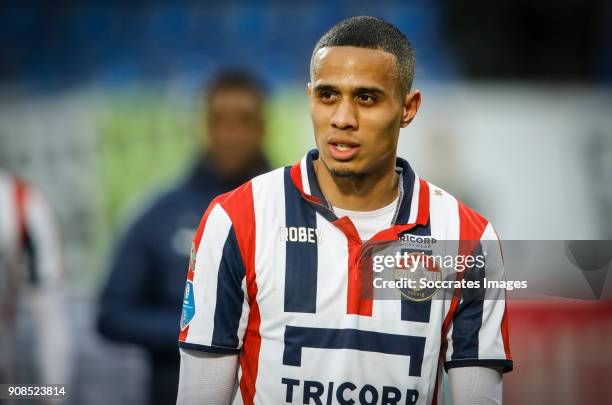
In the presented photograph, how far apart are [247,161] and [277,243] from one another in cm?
198

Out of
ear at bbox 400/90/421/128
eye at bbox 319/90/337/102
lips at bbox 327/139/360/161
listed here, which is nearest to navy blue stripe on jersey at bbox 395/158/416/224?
ear at bbox 400/90/421/128

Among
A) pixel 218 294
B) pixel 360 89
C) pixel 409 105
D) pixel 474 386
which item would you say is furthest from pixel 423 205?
pixel 218 294

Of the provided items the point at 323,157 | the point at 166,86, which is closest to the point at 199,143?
the point at 166,86

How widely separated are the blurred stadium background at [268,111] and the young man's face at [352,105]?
365 cm

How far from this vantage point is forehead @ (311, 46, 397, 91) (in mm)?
2451

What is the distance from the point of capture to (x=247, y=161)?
443 centimetres

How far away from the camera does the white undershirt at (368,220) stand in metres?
2.56

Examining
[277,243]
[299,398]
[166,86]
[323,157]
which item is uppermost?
[166,86]

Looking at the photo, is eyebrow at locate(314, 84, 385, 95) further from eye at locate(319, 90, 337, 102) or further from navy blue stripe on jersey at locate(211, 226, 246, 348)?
navy blue stripe on jersey at locate(211, 226, 246, 348)

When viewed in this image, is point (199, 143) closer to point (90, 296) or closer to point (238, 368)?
point (90, 296)

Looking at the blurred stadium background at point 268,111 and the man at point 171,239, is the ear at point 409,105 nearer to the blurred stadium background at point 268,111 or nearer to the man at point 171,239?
the man at point 171,239

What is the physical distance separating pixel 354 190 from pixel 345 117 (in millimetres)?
233

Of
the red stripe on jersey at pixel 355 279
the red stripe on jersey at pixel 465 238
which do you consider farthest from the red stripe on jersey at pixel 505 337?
the red stripe on jersey at pixel 355 279

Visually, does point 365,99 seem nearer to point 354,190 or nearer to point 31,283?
point 354,190
